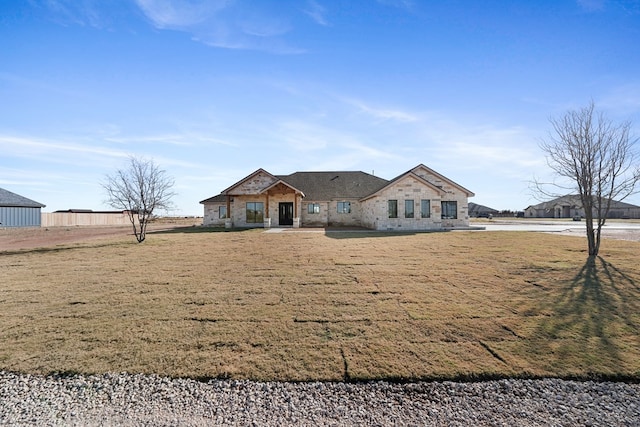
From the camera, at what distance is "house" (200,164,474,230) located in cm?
2567

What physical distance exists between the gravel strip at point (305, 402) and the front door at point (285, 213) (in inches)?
1047

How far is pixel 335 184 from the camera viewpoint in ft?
113

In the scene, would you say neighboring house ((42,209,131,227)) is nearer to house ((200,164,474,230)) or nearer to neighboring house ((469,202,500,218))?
house ((200,164,474,230))

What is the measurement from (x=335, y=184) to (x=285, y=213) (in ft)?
24.1

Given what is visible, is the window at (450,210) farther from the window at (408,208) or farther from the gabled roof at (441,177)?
the window at (408,208)

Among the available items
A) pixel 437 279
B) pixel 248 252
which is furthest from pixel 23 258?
pixel 437 279

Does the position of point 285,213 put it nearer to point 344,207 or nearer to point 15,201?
point 344,207

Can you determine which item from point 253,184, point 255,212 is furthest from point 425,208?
point 255,212

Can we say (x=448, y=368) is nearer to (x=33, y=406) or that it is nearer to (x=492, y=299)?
(x=492, y=299)

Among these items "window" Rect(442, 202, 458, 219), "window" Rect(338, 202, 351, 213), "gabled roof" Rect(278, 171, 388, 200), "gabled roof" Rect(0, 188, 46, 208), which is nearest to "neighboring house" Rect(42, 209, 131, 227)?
"gabled roof" Rect(0, 188, 46, 208)

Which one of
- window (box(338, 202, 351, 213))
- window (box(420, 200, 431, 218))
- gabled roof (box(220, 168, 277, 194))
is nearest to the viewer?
window (box(420, 200, 431, 218))

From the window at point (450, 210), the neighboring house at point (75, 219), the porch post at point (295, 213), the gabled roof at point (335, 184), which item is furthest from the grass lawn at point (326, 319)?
the neighboring house at point (75, 219)

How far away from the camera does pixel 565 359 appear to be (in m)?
4.36

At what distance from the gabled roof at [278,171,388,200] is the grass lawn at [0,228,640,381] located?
21.8 m
